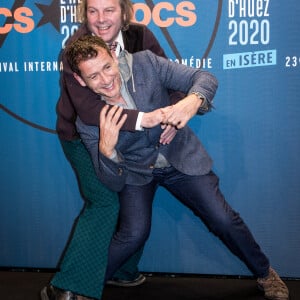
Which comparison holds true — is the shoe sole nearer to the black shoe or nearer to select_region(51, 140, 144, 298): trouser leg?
the black shoe

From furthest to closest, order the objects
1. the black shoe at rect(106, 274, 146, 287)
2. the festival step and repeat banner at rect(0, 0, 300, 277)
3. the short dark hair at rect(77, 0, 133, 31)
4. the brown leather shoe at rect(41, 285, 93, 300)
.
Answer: the black shoe at rect(106, 274, 146, 287) → the festival step and repeat banner at rect(0, 0, 300, 277) → the brown leather shoe at rect(41, 285, 93, 300) → the short dark hair at rect(77, 0, 133, 31)

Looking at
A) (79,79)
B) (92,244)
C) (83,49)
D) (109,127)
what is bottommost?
(92,244)

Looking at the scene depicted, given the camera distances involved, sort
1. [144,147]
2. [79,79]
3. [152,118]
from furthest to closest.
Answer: [144,147], [79,79], [152,118]

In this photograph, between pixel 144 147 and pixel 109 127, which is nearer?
pixel 109 127

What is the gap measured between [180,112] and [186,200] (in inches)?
19.8

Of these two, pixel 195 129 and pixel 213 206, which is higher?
pixel 195 129

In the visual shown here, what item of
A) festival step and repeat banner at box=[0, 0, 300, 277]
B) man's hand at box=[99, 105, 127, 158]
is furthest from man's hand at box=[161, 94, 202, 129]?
festival step and repeat banner at box=[0, 0, 300, 277]

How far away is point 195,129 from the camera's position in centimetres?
237

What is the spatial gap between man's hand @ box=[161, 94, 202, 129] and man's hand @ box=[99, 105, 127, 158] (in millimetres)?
159

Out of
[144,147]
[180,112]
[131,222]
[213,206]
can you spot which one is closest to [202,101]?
[180,112]

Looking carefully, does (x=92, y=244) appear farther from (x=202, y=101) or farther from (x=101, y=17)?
(x=101, y=17)

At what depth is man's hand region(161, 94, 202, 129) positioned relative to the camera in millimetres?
1688

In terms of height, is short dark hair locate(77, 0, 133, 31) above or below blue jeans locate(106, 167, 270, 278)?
above

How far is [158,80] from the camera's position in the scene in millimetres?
1891
